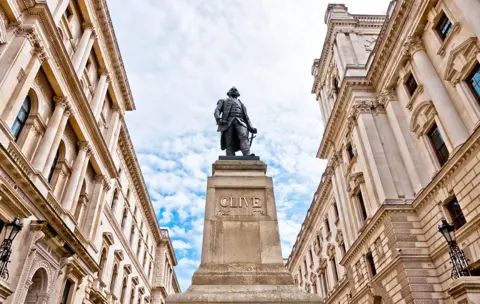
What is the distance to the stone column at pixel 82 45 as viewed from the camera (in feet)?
65.5

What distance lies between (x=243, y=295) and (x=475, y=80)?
51.0 ft

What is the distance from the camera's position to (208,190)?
949 cm

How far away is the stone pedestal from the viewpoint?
6727mm

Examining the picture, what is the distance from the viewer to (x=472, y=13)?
51.0ft

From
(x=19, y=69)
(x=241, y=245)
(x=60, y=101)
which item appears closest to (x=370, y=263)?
(x=241, y=245)

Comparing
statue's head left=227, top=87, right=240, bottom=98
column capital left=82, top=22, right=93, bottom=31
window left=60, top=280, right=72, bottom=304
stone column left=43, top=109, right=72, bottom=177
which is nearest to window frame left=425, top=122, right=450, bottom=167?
statue's head left=227, top=87, right=240, bottom=98

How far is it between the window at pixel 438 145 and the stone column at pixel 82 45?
67.6 ft

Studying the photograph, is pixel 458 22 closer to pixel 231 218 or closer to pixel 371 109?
pixel 371 109

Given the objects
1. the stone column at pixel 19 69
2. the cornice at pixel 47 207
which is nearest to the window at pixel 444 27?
the stone column at pixel 19 69

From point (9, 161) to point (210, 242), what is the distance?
28.5ft

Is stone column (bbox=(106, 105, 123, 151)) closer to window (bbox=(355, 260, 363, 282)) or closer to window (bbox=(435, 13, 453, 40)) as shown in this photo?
window (bbox=(355, 260, 363, 282))

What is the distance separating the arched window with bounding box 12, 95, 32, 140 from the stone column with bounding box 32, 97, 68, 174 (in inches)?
45.8

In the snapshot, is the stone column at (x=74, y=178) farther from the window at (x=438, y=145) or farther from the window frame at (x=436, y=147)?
the window at (x=438, y=145)

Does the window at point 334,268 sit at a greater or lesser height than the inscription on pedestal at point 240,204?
greater
